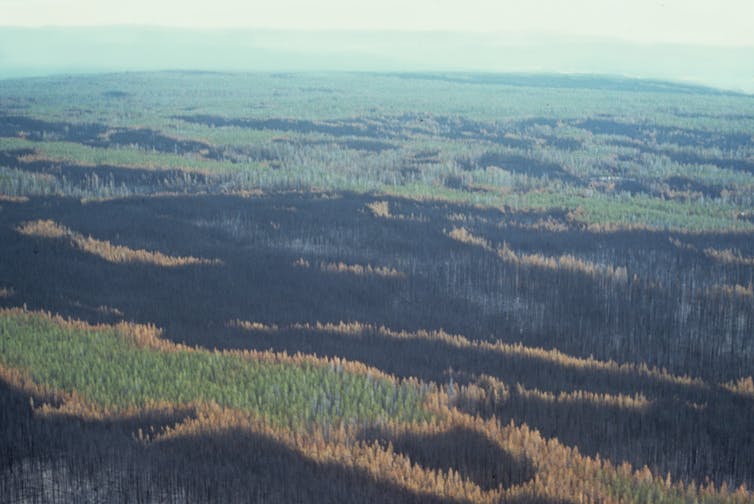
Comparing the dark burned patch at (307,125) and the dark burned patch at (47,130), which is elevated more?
the dark burned patch at (307,125)

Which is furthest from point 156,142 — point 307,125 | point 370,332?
point 370,332

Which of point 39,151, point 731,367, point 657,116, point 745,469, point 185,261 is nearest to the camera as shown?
point 745,469

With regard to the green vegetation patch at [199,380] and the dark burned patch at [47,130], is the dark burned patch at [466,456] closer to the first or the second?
the green vegetation patch at [199,380]

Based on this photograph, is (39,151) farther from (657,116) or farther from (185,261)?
(657,116)

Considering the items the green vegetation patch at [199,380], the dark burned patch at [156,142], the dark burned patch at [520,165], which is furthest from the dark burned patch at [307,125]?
the green vegetation patch at [199,380]

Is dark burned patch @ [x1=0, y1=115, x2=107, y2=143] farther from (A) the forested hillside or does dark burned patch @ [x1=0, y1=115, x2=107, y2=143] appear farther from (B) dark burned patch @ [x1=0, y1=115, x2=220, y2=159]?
(A) the forested hillside

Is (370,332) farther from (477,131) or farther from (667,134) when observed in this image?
(667,134)

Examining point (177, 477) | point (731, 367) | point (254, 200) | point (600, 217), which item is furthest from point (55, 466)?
point (600, 217)
